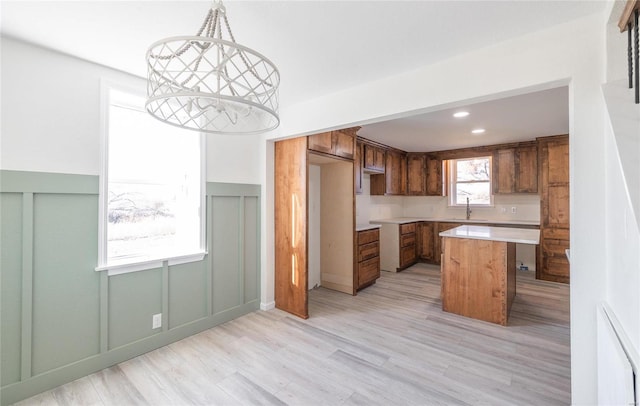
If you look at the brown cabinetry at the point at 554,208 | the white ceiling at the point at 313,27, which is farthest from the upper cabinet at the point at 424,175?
the white ceiling at the point at 313,27

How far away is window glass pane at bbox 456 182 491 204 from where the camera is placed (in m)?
5.62

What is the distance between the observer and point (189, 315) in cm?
272

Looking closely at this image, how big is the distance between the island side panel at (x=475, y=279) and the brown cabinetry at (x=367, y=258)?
1.13 metres

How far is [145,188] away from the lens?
253 cm

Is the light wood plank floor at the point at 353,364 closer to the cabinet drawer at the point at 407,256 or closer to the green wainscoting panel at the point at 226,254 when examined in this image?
the green wainscoting panel at the point at 226,254

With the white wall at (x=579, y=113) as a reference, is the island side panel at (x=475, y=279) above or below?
below

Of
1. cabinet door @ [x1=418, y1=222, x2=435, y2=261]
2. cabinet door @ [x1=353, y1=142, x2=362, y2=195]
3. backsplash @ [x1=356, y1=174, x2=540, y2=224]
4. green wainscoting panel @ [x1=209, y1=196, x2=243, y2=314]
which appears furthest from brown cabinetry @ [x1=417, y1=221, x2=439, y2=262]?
green wainscoting panel @ [x1=209, y1=196, x2=243, y2=314]

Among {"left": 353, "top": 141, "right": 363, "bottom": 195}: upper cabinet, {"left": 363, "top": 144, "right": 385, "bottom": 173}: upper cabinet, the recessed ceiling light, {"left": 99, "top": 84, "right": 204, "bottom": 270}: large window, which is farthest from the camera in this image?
{"left": 363, "top": 144, "right": 385, "bottom": 173}: upper cabinet

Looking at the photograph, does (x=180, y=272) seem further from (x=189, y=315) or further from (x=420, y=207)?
(x=420, y=207)

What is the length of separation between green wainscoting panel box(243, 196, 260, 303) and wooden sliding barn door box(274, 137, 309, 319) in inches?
9.0

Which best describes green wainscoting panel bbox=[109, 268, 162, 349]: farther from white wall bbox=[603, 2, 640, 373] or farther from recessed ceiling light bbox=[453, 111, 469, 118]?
recessed ceiling light bbox=[453, 111, 469, 118]

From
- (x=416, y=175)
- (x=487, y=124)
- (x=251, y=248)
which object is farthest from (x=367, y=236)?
(x=416, y=175)

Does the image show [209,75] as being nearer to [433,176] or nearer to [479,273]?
[479,273]

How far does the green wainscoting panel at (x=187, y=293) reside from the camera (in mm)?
2611
